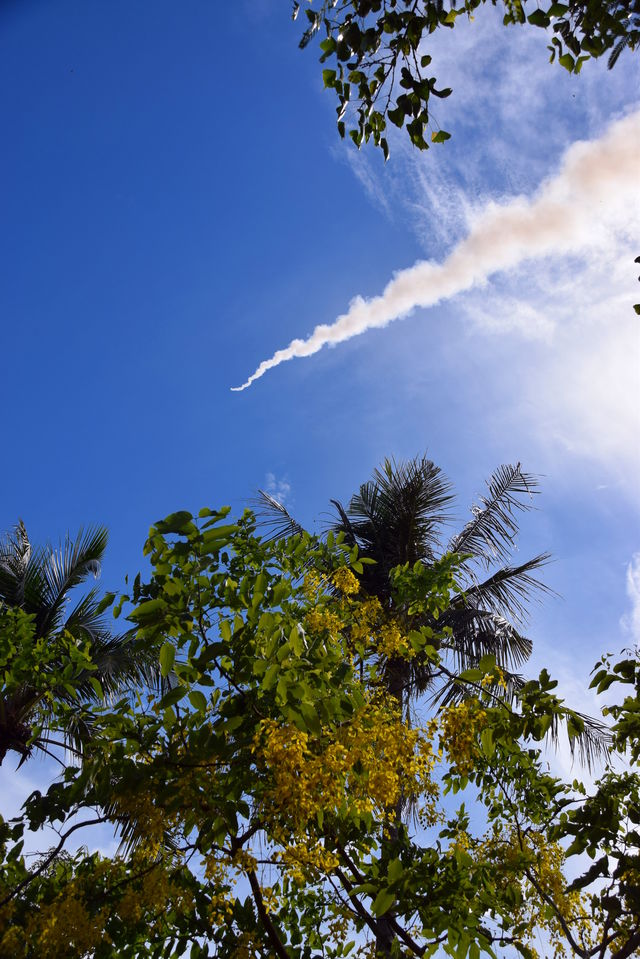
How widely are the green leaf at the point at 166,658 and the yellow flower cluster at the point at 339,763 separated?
0.46m

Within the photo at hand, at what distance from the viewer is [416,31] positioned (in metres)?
2.71

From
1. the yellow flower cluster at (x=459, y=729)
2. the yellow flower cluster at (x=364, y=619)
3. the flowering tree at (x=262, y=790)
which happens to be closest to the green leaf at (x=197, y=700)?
the flowering tree at (x=262, y=790)

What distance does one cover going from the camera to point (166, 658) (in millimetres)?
2402

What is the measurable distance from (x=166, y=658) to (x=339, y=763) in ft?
2.56

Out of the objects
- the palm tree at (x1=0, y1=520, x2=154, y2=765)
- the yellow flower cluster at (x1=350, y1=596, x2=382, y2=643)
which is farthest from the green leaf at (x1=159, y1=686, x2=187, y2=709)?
the palm tree at (x1=0, y1=520, x2=154, y2=765)

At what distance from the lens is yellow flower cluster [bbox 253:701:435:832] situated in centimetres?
250

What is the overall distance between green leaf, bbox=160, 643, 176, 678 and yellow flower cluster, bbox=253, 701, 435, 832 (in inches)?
18.2

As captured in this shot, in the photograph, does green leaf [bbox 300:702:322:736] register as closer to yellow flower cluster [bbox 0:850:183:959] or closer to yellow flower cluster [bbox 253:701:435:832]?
yellow flower cluster [bbox 253:701:435:832]

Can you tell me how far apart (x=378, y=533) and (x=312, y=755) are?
7646mm

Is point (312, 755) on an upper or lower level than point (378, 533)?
lower

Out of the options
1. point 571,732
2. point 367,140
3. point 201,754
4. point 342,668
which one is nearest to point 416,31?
point 367,140

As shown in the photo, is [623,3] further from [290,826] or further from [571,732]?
[290,826]

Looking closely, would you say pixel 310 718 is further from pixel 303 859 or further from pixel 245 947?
pixel 245 947

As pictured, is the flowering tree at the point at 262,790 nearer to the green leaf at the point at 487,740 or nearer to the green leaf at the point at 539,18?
the green leaf at the point at 487,740
